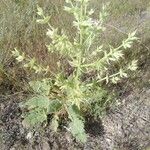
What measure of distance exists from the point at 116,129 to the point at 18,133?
0.83m

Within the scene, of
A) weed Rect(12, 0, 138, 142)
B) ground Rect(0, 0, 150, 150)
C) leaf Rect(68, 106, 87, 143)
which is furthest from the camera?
ground Rect(0, 0, 150, 150)

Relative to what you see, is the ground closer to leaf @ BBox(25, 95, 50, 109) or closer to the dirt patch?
the dirt patch

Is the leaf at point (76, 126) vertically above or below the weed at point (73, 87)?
below

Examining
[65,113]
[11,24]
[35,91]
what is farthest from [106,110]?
[11,24]

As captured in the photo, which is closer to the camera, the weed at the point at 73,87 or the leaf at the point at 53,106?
the weed at the point at 73,87

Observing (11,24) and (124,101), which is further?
(11,24)

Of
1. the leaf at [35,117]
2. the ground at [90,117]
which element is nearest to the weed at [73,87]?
the leaf at [35,117]

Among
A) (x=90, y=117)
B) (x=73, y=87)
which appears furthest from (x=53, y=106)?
(x=90, y=117)

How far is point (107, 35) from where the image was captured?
4469 mm

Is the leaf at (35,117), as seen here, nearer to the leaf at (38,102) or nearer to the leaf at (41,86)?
the leaf at (38,102)

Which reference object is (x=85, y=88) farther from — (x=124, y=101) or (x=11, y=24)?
(x=11, y=24)

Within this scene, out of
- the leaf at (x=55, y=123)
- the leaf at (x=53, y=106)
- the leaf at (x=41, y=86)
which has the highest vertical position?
the leaf at (x=41, y=86)

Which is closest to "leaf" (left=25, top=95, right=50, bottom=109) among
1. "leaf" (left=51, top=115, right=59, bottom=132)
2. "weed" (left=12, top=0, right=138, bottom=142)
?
"weed" (left=12, top=0, right=138, bottom=142)

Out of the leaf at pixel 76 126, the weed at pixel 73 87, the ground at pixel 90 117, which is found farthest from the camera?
the ground at pixel 90 117
